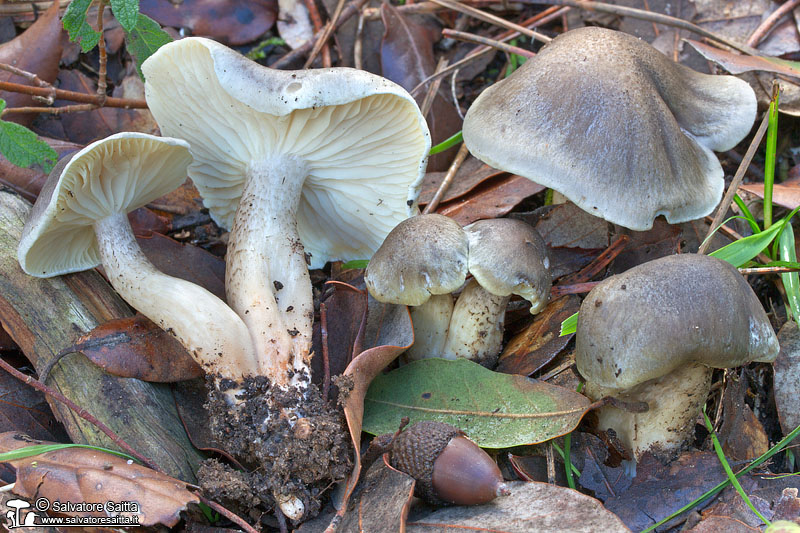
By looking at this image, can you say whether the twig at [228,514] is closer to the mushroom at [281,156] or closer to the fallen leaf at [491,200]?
the mushroom at [281,156]

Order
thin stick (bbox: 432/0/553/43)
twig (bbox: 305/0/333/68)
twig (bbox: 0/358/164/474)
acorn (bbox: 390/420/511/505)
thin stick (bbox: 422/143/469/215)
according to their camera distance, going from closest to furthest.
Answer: acorn (bbox: 390/420/511/505) → twig (bbox: 0/358/164/474) → thin stick (bbox: 422/143/469/215) → thin stick (bbox: 432/0/553/43) → twig (bbox: 305/0/333/68)

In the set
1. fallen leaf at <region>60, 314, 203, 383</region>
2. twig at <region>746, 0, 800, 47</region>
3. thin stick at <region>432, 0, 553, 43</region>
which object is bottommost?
fallen leaf at <region>60, 314, 203, 383</region>

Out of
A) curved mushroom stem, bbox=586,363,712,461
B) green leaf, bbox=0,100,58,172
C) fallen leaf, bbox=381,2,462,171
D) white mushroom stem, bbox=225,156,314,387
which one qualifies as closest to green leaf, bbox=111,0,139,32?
green leaf, bbox=0,100,58,172

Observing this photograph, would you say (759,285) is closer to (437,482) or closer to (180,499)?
(437,482)

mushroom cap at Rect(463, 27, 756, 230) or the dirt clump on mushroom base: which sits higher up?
mushroom cap at Rect(463, 27, 756, 230)

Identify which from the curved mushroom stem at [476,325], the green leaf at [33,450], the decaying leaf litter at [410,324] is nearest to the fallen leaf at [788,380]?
the decaying leaf litter at [410,324]

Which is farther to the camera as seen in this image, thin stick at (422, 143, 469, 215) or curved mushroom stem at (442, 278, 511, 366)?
thin stick at (422, 143, 469, 215)

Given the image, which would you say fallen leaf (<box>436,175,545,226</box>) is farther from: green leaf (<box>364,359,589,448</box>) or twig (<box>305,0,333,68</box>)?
twig (<box>305,0,333,68</box>)
